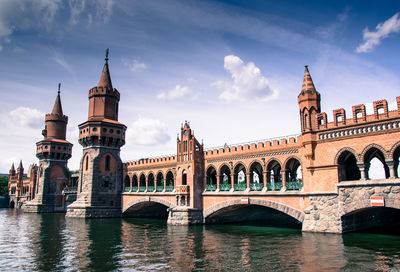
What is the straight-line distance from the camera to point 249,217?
40219 mm

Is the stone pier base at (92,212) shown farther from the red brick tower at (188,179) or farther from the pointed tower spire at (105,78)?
the pointed tower spire at (105,78)

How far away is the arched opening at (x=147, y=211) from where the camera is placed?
48688 millimetres

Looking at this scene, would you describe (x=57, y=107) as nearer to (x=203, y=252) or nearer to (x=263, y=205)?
(x=263, y=205)

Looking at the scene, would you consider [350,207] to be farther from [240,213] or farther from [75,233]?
[75,233]

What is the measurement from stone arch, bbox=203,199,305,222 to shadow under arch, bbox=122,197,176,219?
1176cm

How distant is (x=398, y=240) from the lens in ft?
73.3

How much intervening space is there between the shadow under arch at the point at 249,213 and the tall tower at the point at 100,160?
1895 centimetres

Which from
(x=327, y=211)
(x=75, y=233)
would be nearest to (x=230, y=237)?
(x=327, y=211)

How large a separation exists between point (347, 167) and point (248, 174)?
9.09 m

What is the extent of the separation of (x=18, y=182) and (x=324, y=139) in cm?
8308

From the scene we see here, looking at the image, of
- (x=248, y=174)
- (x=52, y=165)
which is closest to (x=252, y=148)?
(x=248, y=174)

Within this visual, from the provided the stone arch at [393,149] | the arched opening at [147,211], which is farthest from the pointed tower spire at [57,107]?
the stone arch at [393,149]

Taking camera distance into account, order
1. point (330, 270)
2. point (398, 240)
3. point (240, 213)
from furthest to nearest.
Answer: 1. point (240, 213)
2. point (398, 240)
3. point (330, 270)

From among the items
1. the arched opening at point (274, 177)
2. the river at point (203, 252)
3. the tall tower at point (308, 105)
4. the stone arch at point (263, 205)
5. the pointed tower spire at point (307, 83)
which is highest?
the pointed tower spire at point (307, 83)
